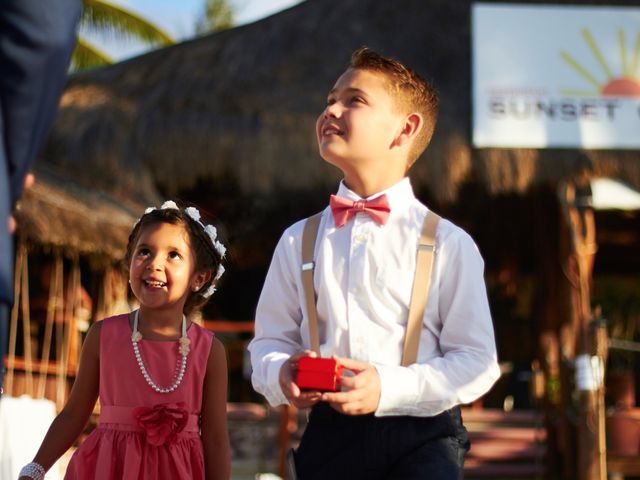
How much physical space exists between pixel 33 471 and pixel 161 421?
0.30m

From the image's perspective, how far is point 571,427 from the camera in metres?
8.18

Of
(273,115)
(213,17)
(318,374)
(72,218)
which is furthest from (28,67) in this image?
(213,17)

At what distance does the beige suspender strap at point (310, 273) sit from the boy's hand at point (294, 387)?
194 mm

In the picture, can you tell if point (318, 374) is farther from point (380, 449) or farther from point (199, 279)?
point (199, 279)

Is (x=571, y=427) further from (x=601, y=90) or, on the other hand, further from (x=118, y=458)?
(x=118, y=458)

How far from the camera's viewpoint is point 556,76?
930cm

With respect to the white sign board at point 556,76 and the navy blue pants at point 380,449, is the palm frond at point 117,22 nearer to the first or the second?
the white sign board at point 556,76

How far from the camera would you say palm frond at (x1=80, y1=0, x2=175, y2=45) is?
55.9ft

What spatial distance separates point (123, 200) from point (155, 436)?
690 centimetres

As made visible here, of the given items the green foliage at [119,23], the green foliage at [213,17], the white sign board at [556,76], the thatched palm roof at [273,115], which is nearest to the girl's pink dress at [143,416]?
the thatched palm roof at [273,115]

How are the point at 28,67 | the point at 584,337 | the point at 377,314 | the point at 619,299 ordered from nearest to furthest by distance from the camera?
the point at 28,67 < the point at 377,314 < the point at 584,337 < the point at 619,299

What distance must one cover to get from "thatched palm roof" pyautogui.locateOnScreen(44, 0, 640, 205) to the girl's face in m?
6.22

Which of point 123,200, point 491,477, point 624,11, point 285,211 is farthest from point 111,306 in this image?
point 624,11

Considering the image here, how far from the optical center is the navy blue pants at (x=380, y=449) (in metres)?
2.27
